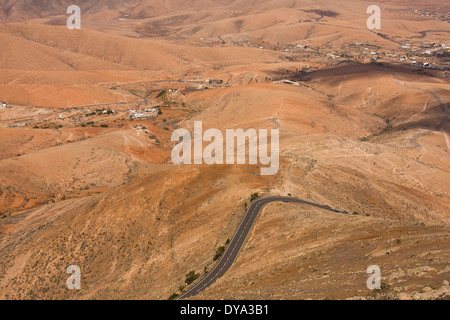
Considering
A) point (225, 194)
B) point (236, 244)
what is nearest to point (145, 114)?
point (225, 194)

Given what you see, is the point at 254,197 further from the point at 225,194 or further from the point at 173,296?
the point at 173,296

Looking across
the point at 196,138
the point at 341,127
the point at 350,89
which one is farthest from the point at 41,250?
the point at 350,89

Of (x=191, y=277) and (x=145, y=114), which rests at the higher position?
(x=145, y=114)

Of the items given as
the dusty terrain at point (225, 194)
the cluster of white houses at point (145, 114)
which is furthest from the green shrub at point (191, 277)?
the cluster of white houses at point (145, 114)

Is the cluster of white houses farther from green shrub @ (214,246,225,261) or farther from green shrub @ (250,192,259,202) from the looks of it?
green shrub @ (214,246,225,261)

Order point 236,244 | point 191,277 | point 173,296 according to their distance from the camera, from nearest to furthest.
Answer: point 173,296 → point 191,277 → point 236,244

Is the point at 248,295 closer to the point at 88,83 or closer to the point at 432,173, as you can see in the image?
the point at 432,173

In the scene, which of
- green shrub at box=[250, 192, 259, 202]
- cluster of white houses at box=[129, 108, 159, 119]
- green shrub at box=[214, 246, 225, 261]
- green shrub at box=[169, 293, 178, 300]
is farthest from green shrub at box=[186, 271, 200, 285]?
cluster of white houses at box=[129, 108, 159, 119]
